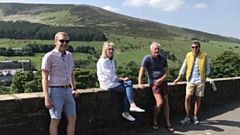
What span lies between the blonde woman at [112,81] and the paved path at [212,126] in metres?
0.62

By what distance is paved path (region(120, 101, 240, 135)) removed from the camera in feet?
19.4

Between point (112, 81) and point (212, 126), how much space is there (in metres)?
2.39

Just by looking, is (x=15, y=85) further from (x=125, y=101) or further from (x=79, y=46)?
(x=79, y=46)

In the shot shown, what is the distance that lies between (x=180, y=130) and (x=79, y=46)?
115 m

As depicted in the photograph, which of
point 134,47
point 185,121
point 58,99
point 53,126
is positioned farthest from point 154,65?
point 134,47

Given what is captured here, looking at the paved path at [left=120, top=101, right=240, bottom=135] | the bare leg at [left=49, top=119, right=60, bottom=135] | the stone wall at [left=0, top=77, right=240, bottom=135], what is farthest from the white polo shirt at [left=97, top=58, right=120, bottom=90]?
the bare leg at [left=49, top=119, right=60, bottom=135]

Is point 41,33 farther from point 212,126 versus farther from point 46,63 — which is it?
point 46,63

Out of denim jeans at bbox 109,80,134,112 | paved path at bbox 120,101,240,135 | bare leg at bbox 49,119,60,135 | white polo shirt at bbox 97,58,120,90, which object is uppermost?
white polo shirt at bbox 97,58,120,90

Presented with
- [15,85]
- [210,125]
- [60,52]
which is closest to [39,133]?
[60,52]

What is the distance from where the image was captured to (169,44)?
149375 mm

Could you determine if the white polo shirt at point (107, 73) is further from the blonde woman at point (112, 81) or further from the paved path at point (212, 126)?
the paved path at point (212, 126)

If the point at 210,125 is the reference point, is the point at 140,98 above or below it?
above

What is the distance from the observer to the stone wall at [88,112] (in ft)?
14.5

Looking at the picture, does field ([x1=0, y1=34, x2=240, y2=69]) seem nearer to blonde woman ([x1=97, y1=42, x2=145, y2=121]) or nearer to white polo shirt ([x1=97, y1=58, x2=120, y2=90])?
blonde woman ([x1=97, y1=42, x2=145, y2=121])
